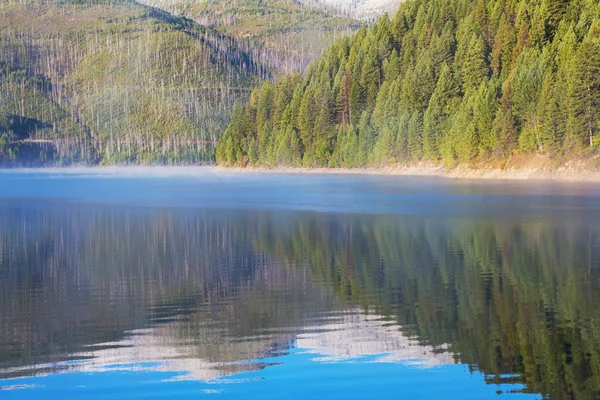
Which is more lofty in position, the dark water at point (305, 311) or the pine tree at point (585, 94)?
the pine tree at point (585, 94)

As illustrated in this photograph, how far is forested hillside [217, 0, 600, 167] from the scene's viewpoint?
96.6 meters

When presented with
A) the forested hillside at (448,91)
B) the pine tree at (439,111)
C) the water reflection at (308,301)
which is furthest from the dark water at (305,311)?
the pine tree at (439,111)

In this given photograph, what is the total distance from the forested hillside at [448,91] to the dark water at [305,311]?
187ft

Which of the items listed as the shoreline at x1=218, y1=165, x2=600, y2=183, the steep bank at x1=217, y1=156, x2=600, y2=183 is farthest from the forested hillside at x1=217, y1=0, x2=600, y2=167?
the shoreline at x1=218, y1=165, x2=600, y2=183

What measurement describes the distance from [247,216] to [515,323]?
3418cm

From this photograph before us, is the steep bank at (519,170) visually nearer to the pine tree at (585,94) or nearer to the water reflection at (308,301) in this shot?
the pine tree at (585,94)

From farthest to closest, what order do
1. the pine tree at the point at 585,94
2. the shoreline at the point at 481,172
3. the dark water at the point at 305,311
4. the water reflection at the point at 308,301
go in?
the pine tree at the point at 585,94 < the shoreline at the point at 481,172 < the water reflection at the point at 308,301 < the dark water at the point at 305,311

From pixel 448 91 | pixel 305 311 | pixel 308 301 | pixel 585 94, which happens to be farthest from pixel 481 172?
pixel 305 311

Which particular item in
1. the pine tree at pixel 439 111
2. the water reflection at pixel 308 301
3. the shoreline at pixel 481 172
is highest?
the pine tree at pixel 439 111

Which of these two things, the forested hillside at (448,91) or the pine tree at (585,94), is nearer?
the pine tree at (585,94)

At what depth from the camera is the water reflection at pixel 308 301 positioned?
16844 millimetres

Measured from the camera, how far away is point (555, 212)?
49.2 meters

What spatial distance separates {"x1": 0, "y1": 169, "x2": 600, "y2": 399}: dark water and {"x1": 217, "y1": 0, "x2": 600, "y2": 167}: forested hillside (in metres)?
57.0

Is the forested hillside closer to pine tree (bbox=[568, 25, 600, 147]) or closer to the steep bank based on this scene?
pine tree (bbox=[568, 25, 600, 147])
